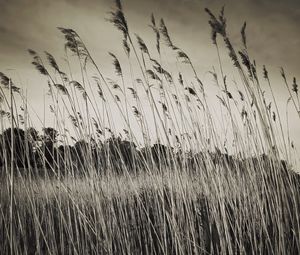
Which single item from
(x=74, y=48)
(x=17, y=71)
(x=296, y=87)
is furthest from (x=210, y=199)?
(x=17, y=71)

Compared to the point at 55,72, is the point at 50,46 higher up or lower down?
higher up

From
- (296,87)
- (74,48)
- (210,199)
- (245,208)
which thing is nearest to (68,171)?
(74,48)

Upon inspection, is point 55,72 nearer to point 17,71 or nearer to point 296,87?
point 17,71

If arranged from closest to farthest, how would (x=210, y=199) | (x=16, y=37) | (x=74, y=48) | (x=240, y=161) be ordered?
(x=74, y=48) < (x=210, y=199) < (x=240, y=161) < (x=16, y=37)

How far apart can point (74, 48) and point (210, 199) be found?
165 centimetres

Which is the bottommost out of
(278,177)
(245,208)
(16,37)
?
(245,208)

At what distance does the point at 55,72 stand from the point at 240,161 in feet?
6.72

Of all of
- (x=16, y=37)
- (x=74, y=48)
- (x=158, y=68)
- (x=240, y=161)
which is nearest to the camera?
(x=74, y=48)

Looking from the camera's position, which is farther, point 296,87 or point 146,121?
point 146,121

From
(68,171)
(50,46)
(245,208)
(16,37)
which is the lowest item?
(245,208)

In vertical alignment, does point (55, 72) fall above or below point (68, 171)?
above

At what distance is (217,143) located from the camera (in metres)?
3.09

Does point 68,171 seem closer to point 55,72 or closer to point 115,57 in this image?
point 55,72

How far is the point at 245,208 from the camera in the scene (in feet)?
9.46
